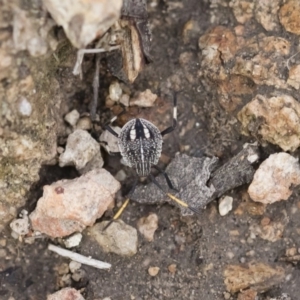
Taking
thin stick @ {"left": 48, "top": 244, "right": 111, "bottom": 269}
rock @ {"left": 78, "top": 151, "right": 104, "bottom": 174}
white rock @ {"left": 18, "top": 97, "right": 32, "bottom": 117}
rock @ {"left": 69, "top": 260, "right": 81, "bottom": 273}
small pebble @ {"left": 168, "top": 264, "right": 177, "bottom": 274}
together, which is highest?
white rock @ {"left": 18, "top": 97, "right": 32, "bottom": 117}

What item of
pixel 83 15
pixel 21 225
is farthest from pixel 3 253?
pixel 83 15

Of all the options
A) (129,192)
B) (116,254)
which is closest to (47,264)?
(116,254)

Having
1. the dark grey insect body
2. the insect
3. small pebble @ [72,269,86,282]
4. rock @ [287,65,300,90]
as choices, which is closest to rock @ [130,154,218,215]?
the insect

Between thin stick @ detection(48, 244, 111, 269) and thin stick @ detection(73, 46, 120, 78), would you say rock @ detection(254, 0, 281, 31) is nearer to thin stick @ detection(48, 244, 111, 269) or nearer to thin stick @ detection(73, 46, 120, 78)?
thin stick @ detection(73, 46, 120, 78)

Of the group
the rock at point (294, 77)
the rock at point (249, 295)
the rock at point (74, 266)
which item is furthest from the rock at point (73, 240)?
the rock at point (294, 77)

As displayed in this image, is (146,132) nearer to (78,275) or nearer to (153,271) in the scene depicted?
(153,271)
